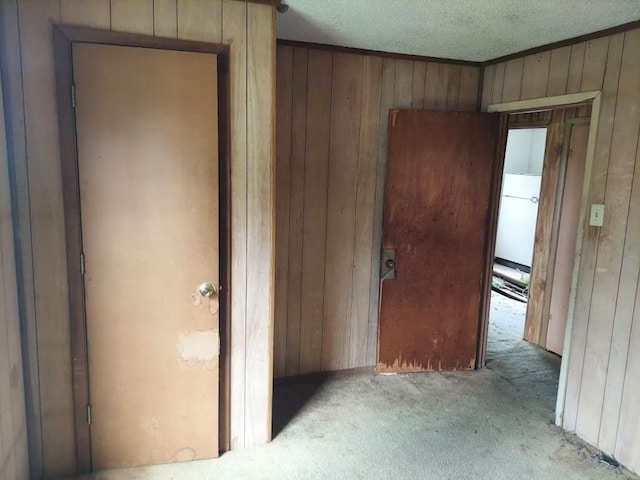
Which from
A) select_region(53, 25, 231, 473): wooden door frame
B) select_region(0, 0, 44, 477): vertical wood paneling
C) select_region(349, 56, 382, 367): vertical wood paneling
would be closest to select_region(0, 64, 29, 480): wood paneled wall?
select_region(0, 0, 44, 477): vertical wood paneling

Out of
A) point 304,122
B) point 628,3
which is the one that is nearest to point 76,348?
point 304,122

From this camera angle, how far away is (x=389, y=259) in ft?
10.7

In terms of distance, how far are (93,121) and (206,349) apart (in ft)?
3.86

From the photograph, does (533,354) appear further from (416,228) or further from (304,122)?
(304,122)

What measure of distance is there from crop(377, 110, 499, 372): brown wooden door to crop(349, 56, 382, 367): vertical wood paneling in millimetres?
123

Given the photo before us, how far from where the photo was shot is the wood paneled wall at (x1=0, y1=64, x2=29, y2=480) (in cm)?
188

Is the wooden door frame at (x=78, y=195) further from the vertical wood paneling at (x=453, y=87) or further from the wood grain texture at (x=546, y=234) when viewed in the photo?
the wood grain texture at (x=546, y=234)

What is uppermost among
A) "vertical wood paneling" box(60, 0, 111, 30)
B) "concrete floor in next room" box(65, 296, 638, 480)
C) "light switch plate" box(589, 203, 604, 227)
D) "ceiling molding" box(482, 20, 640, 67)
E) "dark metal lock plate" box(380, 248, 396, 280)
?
"ceiling molding" box(482, 20, 640, 67)

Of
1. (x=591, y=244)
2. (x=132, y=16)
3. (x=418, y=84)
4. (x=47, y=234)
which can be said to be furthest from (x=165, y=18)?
(x=591, y=244)

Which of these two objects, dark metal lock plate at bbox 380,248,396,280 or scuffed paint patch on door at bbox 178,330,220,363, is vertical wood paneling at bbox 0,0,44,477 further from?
dark metal lock plate at bbox 380,248,396,280

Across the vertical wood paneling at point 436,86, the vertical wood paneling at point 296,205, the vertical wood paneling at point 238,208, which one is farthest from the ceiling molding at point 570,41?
the vertical wood paneling at point 238,208

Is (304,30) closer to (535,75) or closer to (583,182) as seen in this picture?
(535,75)

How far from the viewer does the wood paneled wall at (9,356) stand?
1878 millimetres

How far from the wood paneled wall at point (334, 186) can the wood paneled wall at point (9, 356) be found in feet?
4.92
